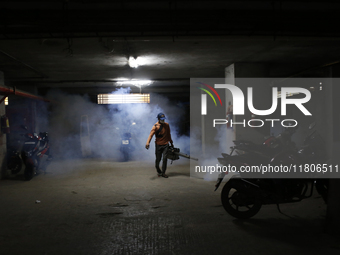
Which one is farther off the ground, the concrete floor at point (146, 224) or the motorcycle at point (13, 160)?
the motorcycle at point (13, 160)

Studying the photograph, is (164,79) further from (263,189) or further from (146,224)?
(146,224)

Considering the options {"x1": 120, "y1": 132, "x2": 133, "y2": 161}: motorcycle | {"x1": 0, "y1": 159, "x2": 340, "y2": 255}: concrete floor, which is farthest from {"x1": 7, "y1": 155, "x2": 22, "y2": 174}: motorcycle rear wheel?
{"x1": 120, "y1": 132, "x2": 133, "y2": 161}: motorcycle

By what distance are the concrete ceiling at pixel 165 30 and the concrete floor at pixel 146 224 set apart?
3074 mm

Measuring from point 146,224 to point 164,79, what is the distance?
840 cm

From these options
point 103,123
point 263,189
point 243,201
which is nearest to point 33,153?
point 243,201

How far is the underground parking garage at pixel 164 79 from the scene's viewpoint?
3762mm

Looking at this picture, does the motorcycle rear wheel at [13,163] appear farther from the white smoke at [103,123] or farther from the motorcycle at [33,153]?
the white smoke at [103,123]

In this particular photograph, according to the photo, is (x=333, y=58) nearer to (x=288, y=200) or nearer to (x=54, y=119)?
(x=288, y=200)

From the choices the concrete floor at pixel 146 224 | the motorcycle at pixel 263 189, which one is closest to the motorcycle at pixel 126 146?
the concrete floor at pixel 146 224

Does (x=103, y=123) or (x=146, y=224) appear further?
(x=103, y=123)

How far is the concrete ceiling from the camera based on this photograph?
4.55 m

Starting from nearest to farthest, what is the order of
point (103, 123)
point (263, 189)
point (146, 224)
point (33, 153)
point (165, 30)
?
point (146, 224), point (263, 189), point (165, 30), point (33, 153), point (103, 123)

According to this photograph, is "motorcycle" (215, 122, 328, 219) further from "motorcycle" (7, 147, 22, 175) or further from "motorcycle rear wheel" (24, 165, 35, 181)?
"motorcycle" (7, 147, 22, 175)

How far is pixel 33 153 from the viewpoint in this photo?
8.35 meters
